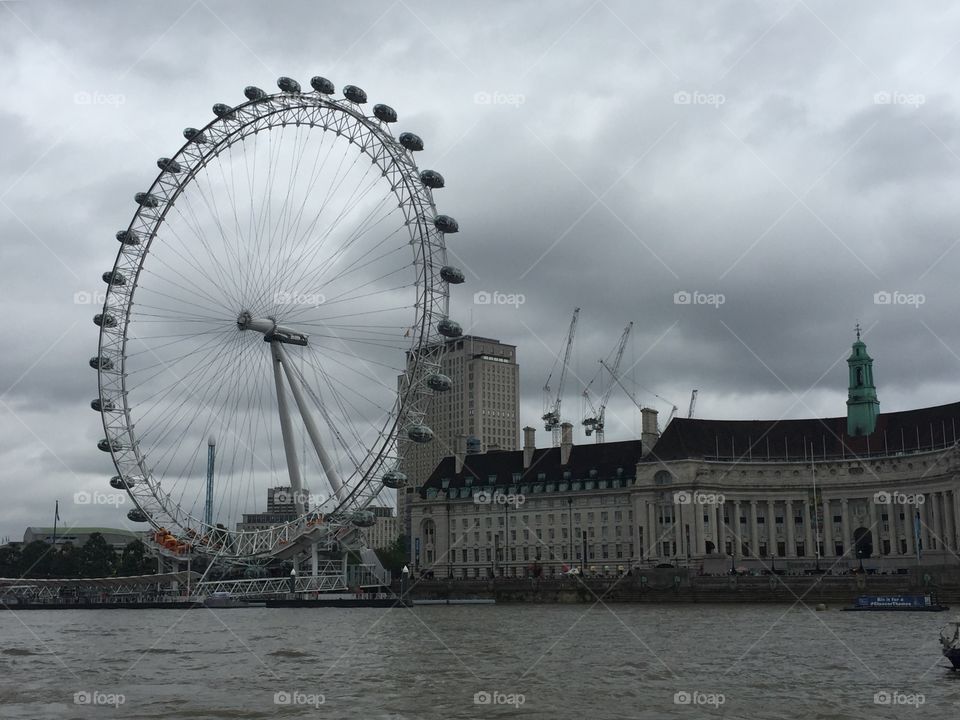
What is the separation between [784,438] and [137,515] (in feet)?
261

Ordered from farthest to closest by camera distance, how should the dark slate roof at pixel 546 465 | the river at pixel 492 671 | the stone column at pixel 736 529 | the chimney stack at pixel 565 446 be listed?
the chimney stack at pixel 565 446 → the dark slate roof at pixel 546 465 → the stone column at pixel 736 529 → the river at pixel 492 671

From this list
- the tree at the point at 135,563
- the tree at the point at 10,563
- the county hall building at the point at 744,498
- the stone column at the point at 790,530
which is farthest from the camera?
the tree at the point at 10,563

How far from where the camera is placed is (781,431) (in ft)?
471

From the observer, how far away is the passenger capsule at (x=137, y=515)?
10406 cm

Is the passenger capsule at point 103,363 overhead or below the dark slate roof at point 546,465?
overhead

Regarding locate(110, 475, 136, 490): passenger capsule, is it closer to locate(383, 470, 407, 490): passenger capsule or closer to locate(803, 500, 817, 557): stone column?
locate(383, 470, 407, 490): passenger capsule

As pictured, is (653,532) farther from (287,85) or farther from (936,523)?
Result: (287,85)

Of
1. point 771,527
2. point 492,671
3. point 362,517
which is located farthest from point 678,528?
point 492,671

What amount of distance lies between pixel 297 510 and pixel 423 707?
7034cm

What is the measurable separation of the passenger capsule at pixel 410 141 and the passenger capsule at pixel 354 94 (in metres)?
3.75

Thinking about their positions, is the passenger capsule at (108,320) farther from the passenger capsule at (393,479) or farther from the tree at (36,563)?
the tree at (36,563)

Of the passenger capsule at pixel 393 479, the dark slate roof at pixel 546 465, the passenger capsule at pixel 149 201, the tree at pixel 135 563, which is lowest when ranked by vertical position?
the tree at pixel 135 563

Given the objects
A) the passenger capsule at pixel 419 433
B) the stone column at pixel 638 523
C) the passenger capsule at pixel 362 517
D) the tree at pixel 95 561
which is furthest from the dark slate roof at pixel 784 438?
the tree at pixel 95 561

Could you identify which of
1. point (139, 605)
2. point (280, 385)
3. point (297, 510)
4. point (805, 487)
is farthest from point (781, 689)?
point (805, 487)
